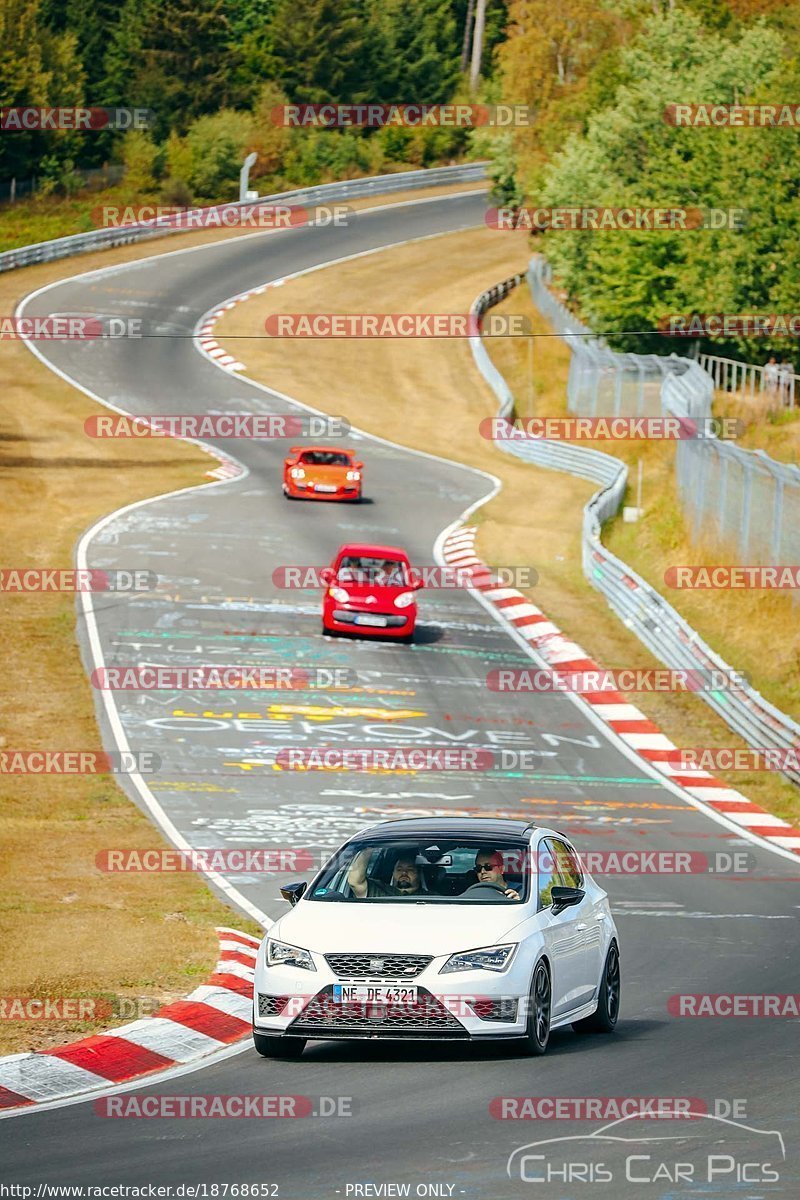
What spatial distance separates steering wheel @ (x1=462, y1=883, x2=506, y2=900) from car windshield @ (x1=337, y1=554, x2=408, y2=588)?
22.4 meters

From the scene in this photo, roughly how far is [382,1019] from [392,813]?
12.7 metres

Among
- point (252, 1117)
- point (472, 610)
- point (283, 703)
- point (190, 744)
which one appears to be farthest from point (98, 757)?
point (252, 1117)

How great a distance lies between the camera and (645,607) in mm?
36750

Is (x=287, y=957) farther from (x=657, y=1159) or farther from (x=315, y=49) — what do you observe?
(x=315, y=49)

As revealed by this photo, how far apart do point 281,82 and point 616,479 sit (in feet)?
228

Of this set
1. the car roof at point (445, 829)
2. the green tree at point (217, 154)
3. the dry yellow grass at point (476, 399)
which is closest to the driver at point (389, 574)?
the dry yellow grass at point (476, 399)

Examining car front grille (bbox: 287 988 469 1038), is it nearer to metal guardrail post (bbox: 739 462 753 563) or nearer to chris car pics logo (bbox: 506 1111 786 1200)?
chris car pics logo (bbox: 506 1111 786 1200)

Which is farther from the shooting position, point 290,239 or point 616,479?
point 290,239

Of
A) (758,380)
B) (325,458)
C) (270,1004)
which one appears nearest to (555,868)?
(270,1004)

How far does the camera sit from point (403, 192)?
4213 inches

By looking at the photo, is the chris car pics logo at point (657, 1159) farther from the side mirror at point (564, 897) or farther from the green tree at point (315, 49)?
the green tree at point (315, 49)

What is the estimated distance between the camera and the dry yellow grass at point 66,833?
15555mm

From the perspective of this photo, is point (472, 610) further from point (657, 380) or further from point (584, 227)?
point (584, 227)

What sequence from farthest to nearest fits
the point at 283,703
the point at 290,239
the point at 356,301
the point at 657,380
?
the point at 290,239 → the point at 356,301 → the point at 657,380 → the point at 283,703
